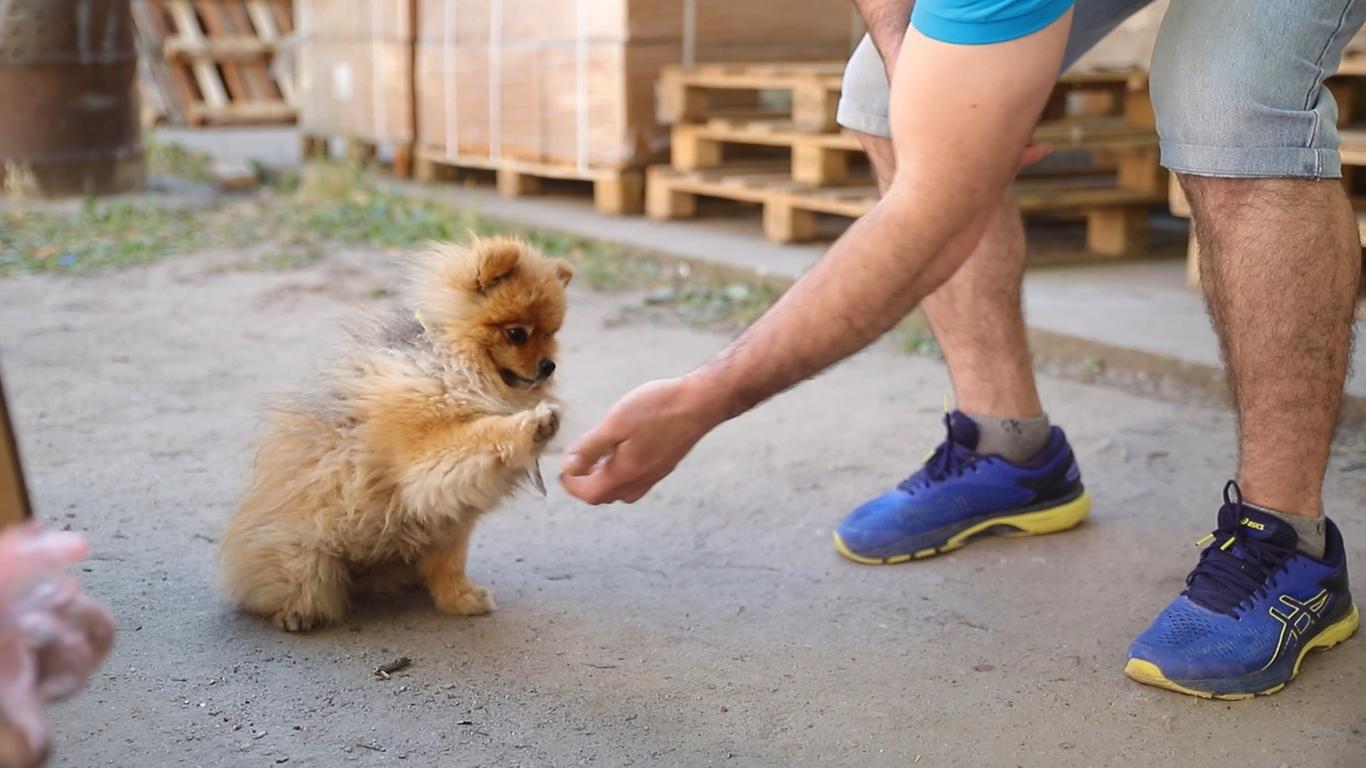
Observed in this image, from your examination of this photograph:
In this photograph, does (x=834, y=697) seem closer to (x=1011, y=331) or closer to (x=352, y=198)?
(x=1011, y=331)

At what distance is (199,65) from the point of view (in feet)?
42.4

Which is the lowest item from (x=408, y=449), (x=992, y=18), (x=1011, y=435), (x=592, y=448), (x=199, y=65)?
(x=1011, y=435)

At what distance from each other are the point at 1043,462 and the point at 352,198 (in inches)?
221

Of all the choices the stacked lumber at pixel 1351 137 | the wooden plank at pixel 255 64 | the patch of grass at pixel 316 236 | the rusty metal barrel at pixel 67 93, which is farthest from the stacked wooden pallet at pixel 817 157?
the wooden plank at pixel 255 64

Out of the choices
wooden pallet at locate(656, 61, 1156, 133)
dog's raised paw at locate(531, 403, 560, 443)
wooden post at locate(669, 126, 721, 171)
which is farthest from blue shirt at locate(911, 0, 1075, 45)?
wooden post at locate(669, 126, 721, 171)

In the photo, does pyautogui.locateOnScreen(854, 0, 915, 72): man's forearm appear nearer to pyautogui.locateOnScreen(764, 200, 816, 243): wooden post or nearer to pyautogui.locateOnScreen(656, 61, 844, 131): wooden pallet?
pyautogui.locateOnScreen(656, 61, 844, 131): wooden pallet

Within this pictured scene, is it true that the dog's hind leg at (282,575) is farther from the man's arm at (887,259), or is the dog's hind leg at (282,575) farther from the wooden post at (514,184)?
the wooden post at (514,184)

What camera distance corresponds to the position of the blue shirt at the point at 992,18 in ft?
6.34

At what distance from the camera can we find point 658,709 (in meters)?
2.18

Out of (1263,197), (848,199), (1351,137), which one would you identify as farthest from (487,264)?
(848,199)

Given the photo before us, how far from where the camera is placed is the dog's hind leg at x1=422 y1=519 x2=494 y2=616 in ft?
8.25

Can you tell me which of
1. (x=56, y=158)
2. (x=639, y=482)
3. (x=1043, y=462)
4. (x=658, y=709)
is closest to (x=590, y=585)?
(x=658, y=709)

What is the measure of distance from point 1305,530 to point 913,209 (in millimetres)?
927

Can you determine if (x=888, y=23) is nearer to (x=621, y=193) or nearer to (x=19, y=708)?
(x=19, y=708)
